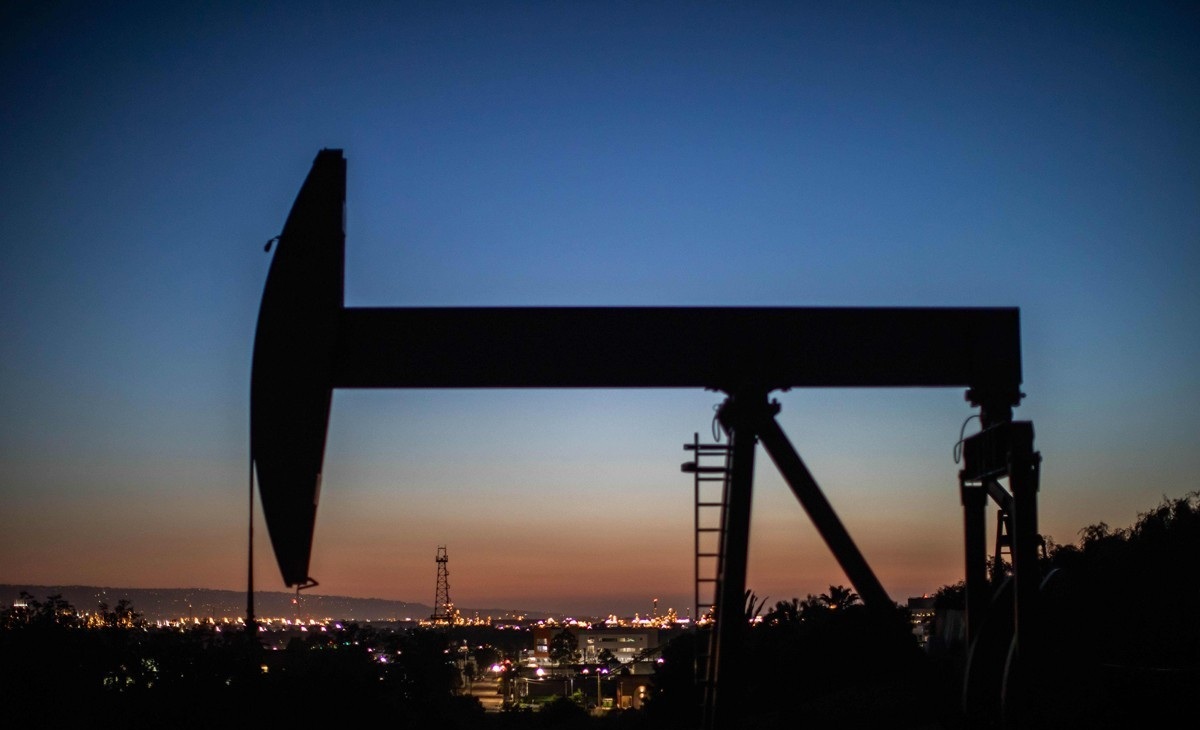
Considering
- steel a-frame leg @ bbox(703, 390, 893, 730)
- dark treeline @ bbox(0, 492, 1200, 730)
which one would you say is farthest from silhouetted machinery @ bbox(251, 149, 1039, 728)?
dark treeline @ bbox(0, 492, 1200, 730)

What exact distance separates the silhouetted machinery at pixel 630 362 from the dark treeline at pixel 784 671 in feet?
2.38

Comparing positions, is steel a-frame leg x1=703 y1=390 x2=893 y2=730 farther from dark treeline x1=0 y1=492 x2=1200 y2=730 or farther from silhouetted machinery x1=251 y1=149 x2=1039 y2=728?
dark treeline x1=0 y1=492 x2=1200 y2=730

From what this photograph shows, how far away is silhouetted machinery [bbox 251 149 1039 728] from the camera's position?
675 centimetres

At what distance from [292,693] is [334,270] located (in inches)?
264

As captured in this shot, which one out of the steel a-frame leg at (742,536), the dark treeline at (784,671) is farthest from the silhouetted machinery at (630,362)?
the dark treeline at (784,671)

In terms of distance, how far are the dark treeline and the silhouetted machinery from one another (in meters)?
0.73

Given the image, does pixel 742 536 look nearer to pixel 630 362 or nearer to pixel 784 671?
pixel 630 362

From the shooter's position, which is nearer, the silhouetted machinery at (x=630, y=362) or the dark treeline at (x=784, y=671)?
the silhouetted machinery at (x=630, y=362)

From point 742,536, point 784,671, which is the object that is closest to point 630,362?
point 742,536

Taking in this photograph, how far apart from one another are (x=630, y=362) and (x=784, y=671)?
12.7 metres

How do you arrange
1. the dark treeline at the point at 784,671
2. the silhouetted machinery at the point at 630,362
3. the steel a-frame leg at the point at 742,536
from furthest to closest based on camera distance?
1. the dark treeline at the point at 784,671
2. the silhouetted machinery at the point at 630,362
3. the steel a-frame leg at the point at 742,536

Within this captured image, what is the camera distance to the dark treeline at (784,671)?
23.7 feet

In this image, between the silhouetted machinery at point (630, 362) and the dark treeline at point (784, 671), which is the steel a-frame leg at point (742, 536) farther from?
the dark treeline at point (784, 671)

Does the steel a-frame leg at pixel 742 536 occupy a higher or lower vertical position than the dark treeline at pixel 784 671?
higher
